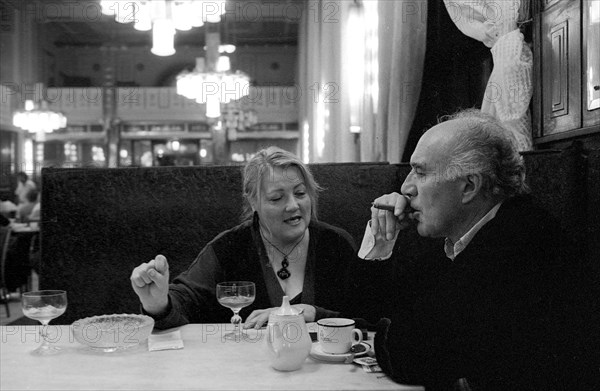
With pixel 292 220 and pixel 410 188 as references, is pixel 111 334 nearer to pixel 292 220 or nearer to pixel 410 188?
pixel 292 220

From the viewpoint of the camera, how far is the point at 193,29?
13.0m

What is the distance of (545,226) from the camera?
1372mm

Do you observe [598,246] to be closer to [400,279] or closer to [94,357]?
[400,279]

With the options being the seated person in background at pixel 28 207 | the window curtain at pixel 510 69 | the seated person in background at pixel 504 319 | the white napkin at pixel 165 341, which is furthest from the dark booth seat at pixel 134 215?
the seated person in background at pixel 28 207

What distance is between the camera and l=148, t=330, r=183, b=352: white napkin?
1450mm

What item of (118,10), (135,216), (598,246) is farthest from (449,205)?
(118,10)

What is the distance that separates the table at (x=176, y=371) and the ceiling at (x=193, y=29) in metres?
9.25

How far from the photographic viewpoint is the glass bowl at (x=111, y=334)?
57.0 inches

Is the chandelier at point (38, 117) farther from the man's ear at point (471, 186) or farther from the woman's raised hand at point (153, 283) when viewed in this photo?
the man's ear at point (471, 186)

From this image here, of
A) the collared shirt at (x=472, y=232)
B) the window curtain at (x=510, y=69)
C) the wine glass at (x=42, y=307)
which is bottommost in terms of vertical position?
the wine glass at (x=42, y=307)

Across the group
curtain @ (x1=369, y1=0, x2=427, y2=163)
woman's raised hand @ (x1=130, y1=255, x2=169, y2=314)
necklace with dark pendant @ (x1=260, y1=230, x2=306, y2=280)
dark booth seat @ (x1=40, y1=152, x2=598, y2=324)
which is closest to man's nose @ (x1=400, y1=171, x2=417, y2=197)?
necklace with dark pendant @ (x1=260, y1=230, x2=306, y2=280)

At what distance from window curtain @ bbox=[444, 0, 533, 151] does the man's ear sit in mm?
1024

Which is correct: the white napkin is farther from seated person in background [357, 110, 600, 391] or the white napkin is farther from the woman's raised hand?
seated person in background [357, 110, 600, 391]

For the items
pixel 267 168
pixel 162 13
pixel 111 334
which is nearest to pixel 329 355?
pixel 111 334
